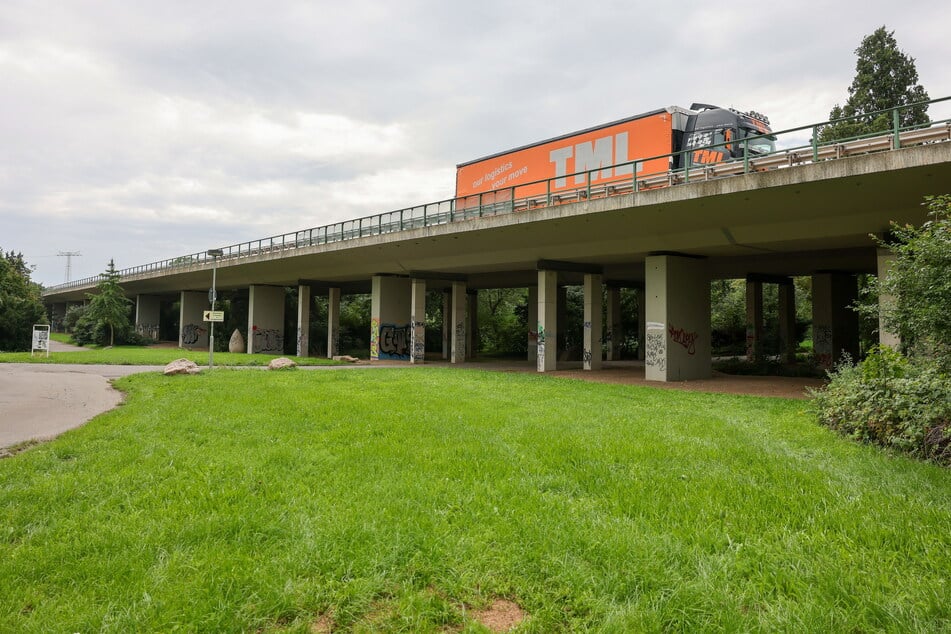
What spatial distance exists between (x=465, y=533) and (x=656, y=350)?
1864 cm

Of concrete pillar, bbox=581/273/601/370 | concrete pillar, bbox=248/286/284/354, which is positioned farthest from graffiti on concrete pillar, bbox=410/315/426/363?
concrete pillar, bbox=248/286/284/354

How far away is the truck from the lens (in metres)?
18.3

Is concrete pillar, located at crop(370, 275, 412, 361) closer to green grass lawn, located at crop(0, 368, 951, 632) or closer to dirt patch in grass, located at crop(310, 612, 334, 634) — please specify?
green grass lawn, located at crop(0, 368, 951, 632)

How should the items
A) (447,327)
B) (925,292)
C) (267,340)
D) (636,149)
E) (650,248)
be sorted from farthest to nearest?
1. (267,340)
2. (447,327)
3. (650,248)
4. (636,149)
5. (925,292)

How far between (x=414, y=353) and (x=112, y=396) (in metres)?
19.2

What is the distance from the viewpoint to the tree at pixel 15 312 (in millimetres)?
42219

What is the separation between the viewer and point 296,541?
175 inches

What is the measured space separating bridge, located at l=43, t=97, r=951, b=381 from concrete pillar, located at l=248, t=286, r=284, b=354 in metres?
0.12

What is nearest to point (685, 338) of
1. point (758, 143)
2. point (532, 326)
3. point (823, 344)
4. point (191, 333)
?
point (758, 143)

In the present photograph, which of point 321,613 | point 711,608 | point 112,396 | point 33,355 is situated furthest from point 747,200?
point 33,355

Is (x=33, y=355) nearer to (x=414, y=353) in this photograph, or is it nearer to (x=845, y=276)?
(x=414, y=353)

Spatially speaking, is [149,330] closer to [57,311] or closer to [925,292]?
[57,311]

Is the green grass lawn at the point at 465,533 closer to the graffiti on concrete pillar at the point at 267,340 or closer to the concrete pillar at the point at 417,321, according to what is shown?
the concrete pillar at the point at 417,321

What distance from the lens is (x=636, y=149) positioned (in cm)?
1894
